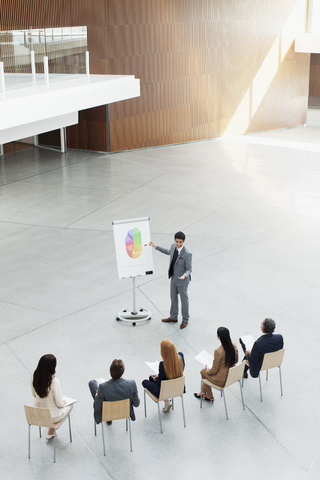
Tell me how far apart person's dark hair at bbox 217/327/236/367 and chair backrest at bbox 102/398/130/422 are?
1325mm

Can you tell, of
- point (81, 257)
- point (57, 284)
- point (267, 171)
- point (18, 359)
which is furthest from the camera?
point (267, 171)

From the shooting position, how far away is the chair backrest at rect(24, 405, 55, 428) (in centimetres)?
616

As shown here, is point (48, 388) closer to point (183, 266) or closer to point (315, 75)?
point (183, 266)

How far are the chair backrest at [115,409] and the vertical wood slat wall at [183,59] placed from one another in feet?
46.7

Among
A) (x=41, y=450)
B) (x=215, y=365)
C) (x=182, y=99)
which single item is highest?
(x=182, y=99)

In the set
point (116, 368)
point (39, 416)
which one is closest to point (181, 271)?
point (116, 368)

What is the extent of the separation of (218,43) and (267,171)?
6.60 meters

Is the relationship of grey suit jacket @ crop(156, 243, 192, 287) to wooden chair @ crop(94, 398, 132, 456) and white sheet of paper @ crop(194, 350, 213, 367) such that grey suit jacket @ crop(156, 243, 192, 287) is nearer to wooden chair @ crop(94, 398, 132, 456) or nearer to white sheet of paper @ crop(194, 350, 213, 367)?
white sheet of paper @ crop(194, 350, 213, 367)

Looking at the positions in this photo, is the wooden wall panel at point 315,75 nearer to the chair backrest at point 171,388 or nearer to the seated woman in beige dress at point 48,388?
the chair backrest at point 171,388

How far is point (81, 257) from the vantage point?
1188 cm

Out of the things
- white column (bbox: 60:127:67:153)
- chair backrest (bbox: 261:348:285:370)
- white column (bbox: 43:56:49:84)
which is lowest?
chair backrest (bbox: 261:348:285:370)

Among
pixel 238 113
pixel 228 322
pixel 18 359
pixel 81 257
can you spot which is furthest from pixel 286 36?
pixel 18 359

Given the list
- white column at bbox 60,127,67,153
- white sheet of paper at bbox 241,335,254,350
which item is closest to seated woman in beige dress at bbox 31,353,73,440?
white sheet of paper at bbox 241,335,254,350

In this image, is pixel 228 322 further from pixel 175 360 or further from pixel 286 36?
pixel 286 36
